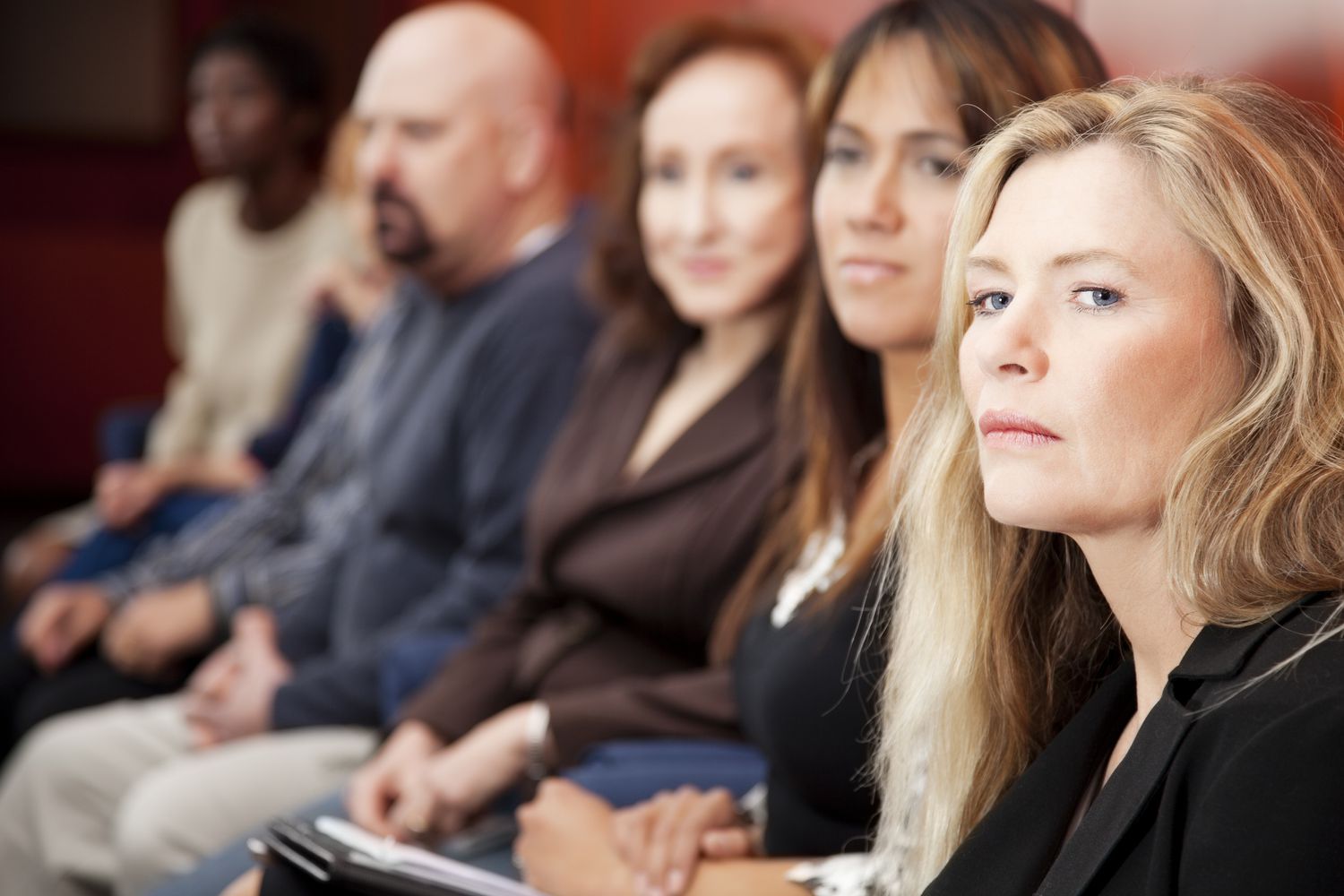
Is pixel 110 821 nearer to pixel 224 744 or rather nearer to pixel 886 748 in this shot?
pixel 224 744

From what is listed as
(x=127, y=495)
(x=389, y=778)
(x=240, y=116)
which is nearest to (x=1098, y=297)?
(x=389, y=778)

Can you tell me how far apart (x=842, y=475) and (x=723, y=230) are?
52cm

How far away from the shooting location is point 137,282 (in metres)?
7.31

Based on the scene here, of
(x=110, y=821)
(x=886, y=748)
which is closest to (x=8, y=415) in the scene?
(x=110, y=821)

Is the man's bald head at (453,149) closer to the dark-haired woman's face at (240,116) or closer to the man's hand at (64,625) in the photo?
the man's hand at (64,625)

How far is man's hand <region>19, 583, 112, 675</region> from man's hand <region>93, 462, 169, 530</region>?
14.1 inches

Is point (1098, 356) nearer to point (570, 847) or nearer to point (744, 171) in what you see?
point (570, 847)

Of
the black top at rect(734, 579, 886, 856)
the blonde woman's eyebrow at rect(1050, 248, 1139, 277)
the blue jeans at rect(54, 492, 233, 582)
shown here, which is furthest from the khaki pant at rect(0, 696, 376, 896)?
the blonde woman's eyebrow at rect(1050, 248, 1139, 277)

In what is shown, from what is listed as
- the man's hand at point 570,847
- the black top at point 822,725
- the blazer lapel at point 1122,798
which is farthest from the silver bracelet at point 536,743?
the blazer lapel at point 1122,798

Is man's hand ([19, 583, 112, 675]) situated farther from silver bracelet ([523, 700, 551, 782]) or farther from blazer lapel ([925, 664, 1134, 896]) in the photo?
blazer lapel ([925, 664, 1134, 896])

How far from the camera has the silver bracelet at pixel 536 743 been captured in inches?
85.4

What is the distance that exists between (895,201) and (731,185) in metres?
0.54

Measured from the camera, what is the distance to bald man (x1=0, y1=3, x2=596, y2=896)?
104 inches

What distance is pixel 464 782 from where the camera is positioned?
216cm
